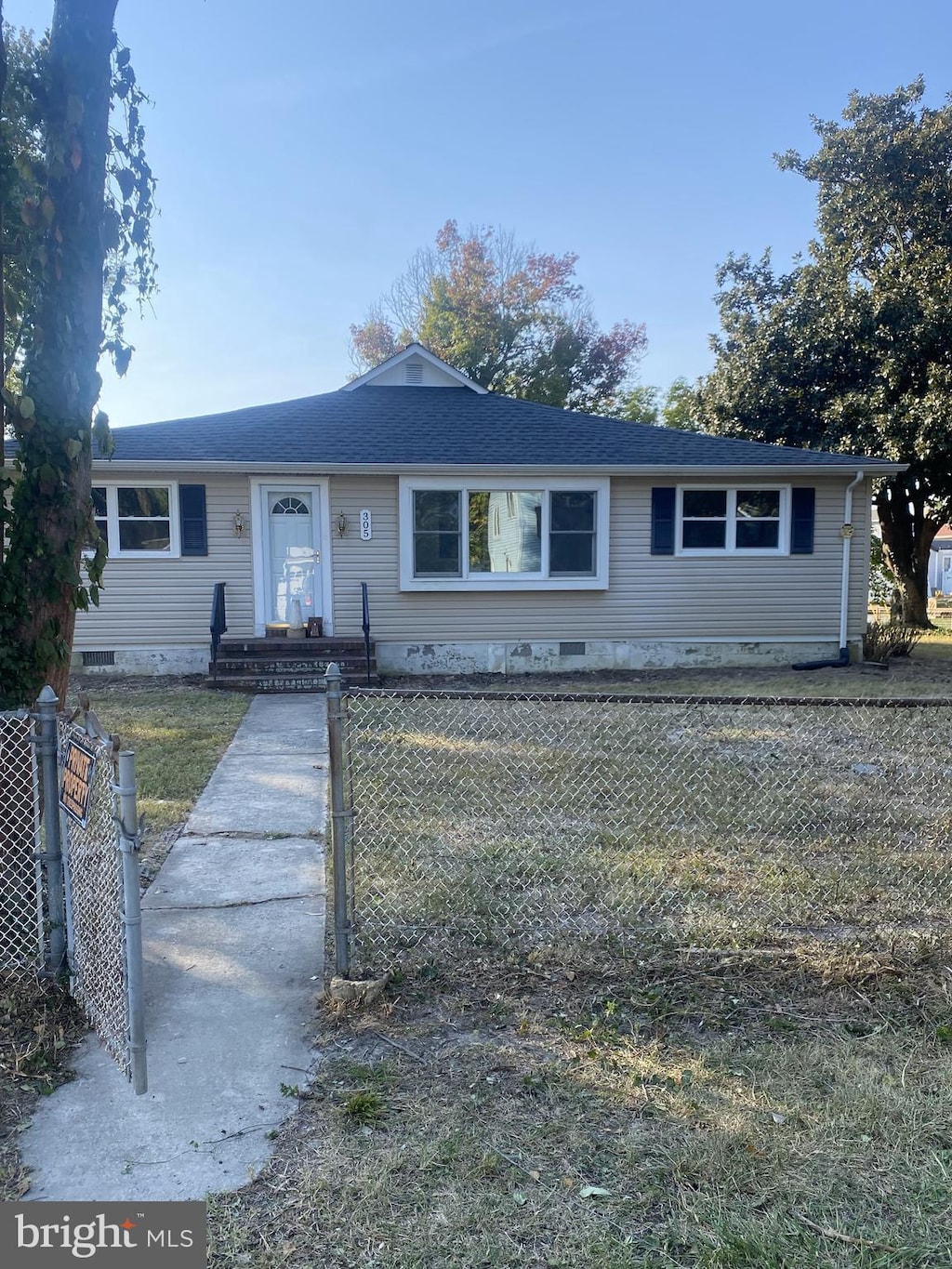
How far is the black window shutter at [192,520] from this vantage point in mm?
11555

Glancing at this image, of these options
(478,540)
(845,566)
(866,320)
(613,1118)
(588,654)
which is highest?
(866,320)

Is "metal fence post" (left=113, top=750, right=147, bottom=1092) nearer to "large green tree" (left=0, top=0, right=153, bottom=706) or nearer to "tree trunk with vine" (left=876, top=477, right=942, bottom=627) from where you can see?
"large green tree" (left=0, top=0, right=153, bottom=706)

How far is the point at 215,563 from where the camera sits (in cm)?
1176

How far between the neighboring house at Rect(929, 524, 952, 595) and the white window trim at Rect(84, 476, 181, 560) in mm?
35506

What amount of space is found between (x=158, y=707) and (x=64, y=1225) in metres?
7.89

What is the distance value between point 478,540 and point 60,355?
9244mm

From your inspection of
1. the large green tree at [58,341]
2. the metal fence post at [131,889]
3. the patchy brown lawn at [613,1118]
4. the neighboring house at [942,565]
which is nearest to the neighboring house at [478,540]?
the large green tree at [58,341]

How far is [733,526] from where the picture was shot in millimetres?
12797

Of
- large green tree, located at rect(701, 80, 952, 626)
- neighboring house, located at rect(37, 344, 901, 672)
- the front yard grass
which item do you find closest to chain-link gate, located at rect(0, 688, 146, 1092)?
the front yard grass

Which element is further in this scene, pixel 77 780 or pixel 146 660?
pixel 146 660

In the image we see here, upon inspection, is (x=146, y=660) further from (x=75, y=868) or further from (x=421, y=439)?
(x=75, y=868)

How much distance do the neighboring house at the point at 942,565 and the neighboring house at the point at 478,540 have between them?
28.9m

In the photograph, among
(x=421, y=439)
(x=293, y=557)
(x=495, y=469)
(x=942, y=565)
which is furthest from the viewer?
(x=942, y=565)

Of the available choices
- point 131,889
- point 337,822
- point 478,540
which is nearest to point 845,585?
point 478,540
